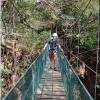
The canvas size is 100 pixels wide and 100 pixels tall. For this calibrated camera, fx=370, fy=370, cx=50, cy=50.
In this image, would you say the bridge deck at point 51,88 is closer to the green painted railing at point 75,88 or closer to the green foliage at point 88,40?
the green painted railing at point 75,88

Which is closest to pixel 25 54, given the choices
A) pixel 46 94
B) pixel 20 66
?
pixel 20 66

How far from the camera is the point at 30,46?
478 inches

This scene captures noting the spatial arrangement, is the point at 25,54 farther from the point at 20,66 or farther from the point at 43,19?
the point at 43,19

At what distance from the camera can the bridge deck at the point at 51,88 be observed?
233 inches

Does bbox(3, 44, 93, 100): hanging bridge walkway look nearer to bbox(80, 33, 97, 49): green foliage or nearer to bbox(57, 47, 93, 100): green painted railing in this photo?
bbox(57, 47, 93, 100): green painted railing

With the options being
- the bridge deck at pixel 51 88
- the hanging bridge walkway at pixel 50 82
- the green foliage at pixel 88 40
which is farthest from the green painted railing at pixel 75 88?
the green foliage at pixel 88 40

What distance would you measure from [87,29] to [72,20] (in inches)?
30.9

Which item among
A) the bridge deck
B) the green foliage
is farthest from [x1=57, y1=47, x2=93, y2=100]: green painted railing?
the green foliage

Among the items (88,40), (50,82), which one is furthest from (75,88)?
(88,40)

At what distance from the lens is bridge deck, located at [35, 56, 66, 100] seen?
5.91m

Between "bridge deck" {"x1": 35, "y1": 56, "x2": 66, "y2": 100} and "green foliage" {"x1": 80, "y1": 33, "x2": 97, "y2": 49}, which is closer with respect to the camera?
"bridge deck" {"x1": 35, "y1": 56, "x2": 66, "y2": 100}

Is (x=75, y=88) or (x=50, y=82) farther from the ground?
(x=75, y=88)

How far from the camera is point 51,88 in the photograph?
6.75m

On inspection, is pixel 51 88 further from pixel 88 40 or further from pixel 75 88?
pixel 88 40
